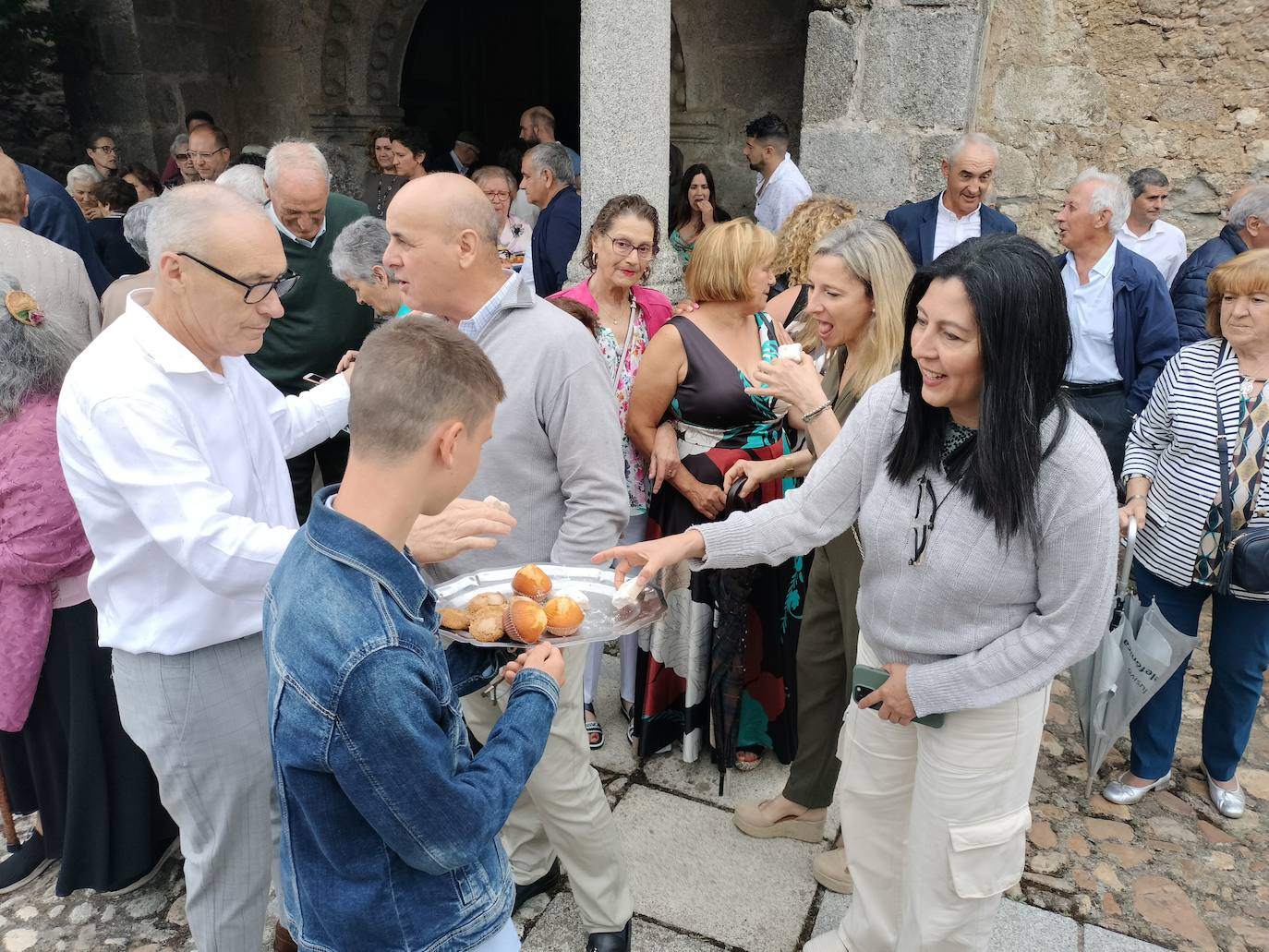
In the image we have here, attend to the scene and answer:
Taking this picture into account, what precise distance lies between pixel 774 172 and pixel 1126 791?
4.49 m

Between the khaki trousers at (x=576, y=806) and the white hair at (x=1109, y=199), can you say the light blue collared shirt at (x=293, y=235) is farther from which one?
the white hair at (x=1109, y=199)

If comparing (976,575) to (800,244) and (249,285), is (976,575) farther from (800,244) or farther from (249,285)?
(800,244)

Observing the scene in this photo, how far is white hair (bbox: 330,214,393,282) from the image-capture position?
327 centimetres

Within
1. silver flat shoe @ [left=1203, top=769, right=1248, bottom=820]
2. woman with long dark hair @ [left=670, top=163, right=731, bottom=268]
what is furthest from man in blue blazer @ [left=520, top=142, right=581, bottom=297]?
silver flat shoe @ [left=1203, top=769, right=1248, bottom=820]

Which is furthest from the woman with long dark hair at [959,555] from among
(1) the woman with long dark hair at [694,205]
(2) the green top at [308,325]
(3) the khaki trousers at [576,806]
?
(1) the woman with long dark hair at [694,205]

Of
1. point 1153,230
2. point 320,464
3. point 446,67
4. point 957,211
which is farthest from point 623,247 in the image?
point 446,67

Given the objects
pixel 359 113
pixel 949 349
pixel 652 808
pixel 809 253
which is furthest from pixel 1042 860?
pixel 359 113

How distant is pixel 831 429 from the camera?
2.57 meters

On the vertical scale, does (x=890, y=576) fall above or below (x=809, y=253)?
below

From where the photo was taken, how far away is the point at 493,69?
422 inches

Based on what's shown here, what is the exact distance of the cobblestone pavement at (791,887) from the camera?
8.63ft

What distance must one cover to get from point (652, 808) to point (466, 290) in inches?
71.5

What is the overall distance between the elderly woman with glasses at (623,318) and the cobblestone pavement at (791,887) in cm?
35

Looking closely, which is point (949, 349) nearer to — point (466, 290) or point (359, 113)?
point (466, 290)
